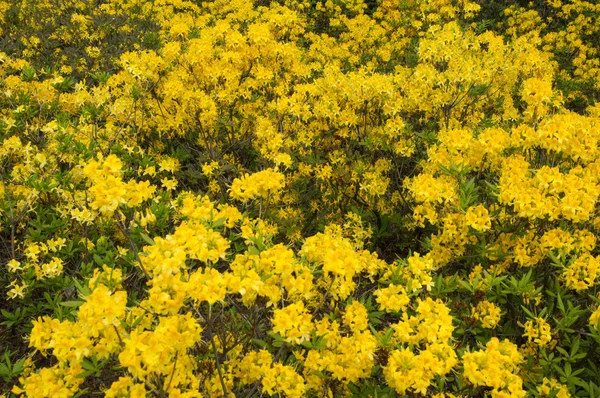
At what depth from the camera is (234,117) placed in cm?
541

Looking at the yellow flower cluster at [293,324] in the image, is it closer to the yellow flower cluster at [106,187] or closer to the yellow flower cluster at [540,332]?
the yellow flower cluster at [106,187]

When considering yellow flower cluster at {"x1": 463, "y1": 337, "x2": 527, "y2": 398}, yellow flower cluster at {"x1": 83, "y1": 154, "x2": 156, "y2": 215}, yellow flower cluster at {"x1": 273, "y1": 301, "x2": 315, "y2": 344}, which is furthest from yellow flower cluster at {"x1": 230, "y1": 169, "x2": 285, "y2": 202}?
yellow flower cluster at {"x1": 463, "y1": 337, "x2": 527, "y2": 398}

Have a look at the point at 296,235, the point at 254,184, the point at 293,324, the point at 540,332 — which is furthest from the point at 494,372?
the point at 296,235

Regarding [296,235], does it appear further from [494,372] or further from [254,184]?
[494,372]

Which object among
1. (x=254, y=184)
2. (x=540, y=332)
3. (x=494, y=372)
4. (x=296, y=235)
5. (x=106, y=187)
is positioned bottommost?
(x=296, y=235)

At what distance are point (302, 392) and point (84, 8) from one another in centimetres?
941

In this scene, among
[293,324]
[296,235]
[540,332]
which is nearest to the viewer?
[293,324]

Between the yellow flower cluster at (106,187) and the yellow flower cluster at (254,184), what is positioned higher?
the yellow flower cluster at (106,187)

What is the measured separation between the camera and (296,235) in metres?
4.38

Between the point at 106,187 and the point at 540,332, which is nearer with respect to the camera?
the point at 106,187

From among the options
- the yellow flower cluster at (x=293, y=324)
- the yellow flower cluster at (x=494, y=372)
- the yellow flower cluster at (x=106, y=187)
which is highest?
the yellow flower cluster at (x=106, y=187)

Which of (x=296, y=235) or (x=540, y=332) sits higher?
A: (x=540, y=332)

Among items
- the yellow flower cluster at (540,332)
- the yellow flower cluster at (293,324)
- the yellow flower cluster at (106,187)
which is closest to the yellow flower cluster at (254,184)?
the yellow flower cluster at (106,187)

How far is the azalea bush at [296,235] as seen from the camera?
6.78ft
